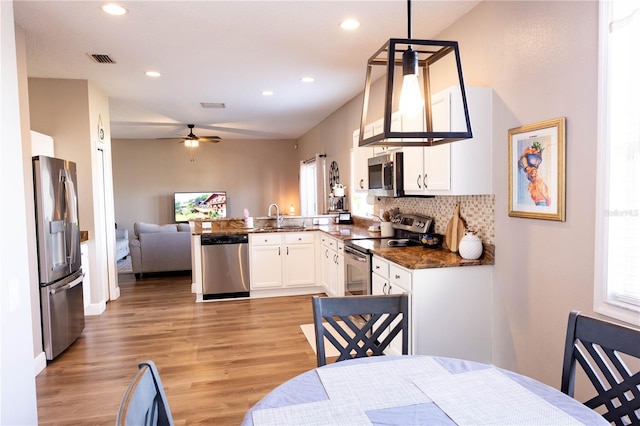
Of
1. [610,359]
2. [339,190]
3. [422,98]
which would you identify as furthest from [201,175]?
[610,359]

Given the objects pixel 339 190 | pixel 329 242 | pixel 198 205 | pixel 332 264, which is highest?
pixel 339 190

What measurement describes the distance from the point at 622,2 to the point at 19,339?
3.17 meters

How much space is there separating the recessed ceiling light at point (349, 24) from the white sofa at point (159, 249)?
4.56m

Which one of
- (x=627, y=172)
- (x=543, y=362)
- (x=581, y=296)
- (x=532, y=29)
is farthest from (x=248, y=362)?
(x=532, y=29)

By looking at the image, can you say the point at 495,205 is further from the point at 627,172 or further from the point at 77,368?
the point at 77,368

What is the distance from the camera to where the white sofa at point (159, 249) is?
6652 mm

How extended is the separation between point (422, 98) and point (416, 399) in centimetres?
152

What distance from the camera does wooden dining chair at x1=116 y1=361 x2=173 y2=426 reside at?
92 cm

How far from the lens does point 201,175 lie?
10.1m

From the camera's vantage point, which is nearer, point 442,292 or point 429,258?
point 442,292

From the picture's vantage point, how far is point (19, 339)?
6.20 feet

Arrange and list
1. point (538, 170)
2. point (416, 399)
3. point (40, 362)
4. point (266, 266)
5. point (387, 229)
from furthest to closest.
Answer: point (266, 266) < point (387, 229) < point (40, 362) < point (538, 170) < point (416, 399)

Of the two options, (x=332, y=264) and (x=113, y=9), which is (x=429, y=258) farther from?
(x=113, y=9)

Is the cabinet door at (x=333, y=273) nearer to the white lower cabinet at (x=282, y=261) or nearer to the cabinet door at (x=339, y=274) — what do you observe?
the cabinet door at (x=339, y=274)
